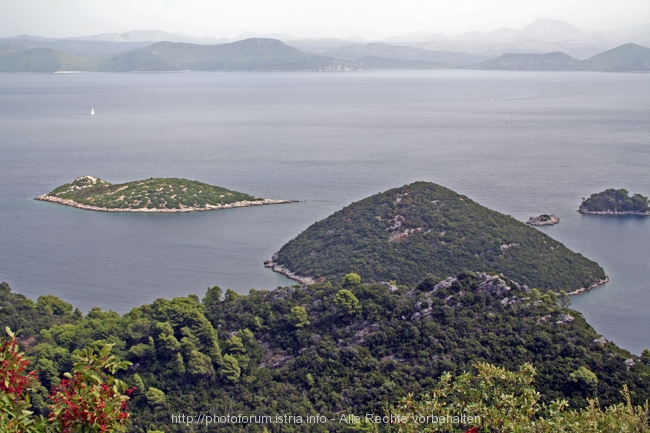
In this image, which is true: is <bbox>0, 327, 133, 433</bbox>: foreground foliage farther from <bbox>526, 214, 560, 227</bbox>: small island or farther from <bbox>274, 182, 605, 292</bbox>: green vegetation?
<bbox>526, 214, 560, 227</bbox>: small island

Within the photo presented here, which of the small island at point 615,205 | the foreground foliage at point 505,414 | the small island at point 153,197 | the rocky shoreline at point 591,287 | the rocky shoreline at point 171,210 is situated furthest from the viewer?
the small island at point 153,197

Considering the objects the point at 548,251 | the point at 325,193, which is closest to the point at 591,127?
the point at 325,193

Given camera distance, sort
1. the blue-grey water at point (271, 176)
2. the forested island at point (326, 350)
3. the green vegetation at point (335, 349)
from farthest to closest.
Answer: the blue-grey water at point (271, 176) < the green vegetation at point (335, 349) < the forested island at point (326, 350)

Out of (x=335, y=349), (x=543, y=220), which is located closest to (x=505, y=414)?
(x=335, y=349)

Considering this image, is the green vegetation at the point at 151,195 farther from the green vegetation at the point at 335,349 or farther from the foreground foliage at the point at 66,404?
the foreground foliage at the point at 66,404

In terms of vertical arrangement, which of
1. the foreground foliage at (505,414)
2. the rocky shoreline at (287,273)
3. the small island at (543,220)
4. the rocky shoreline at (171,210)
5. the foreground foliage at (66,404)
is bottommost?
the rocky shoreline at (287,273)

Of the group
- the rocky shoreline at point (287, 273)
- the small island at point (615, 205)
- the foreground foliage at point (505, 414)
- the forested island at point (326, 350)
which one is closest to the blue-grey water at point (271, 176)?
the rocky shoreline at point (287, 273)

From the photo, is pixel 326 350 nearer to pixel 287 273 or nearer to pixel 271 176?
pixel 287 273
